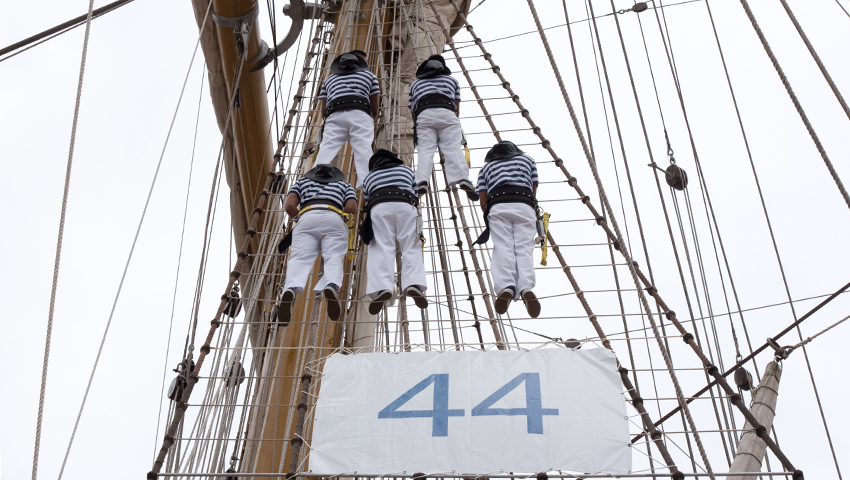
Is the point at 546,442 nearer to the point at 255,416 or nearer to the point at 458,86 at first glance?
the point at 255,416

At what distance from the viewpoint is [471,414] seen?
2.88 m

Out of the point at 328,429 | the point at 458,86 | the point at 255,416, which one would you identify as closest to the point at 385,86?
the point at 458,86

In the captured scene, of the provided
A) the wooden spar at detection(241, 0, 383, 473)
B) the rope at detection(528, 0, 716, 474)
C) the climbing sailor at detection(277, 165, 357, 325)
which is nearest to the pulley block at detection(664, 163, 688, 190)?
the rope at detection(528, 0, 716, 474)

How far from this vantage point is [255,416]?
3.59 m

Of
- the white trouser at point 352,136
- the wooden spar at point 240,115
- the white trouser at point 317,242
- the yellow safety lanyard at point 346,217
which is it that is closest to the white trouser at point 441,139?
the white trouser at point 352,136

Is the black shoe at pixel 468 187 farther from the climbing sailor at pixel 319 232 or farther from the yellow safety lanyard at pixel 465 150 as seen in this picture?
the climbing sailor at pixel 319 232

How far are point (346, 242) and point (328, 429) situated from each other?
1.02 meters

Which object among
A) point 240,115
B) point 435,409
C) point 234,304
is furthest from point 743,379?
point 240,115

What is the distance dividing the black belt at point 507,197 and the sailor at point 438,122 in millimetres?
476

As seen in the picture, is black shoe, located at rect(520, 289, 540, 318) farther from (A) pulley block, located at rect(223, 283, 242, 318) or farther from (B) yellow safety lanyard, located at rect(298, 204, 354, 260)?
(A) pulley block, located at rect(223, 283, 242, 318)

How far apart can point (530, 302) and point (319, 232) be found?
100 centimetres

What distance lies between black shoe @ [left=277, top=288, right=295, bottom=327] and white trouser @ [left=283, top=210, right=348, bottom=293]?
0.12 meters

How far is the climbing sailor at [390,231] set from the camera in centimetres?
347

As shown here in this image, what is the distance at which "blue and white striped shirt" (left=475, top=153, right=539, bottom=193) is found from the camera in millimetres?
3736
